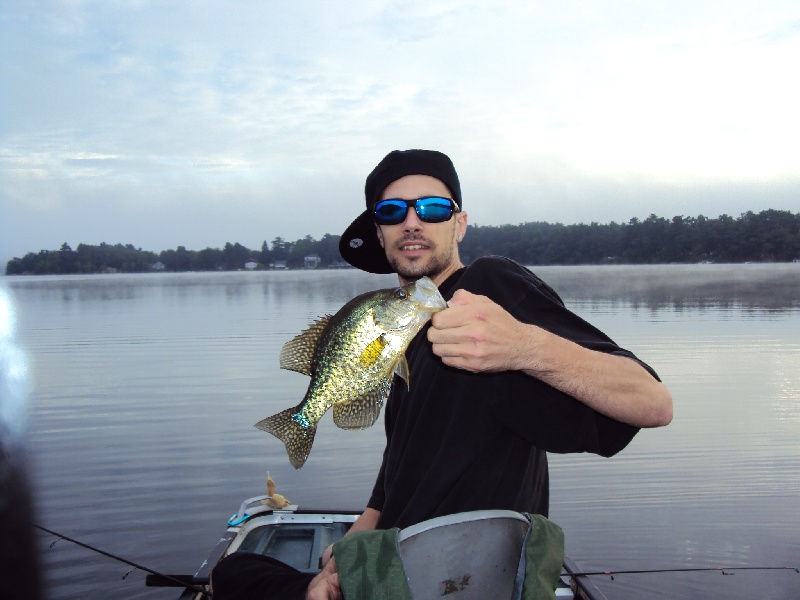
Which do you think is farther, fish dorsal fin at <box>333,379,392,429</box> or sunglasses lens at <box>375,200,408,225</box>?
sunglasses lens at <box>375,200,408,225</box>

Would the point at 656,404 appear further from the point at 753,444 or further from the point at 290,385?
the point at 290,385

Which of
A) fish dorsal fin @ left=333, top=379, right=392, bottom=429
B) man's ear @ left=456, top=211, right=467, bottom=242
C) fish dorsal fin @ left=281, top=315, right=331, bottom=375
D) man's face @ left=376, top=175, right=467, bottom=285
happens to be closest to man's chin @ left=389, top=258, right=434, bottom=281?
man's face @ left=376, top=175, right=467, bottom=285

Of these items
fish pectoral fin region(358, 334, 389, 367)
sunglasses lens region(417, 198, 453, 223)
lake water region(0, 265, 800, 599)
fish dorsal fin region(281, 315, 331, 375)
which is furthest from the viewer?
lake water region(0, 265, 800, 599)

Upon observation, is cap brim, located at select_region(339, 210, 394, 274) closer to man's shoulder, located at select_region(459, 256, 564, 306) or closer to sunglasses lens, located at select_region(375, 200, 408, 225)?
sunglasses lens, located at select_region(375, 200, 408, 225)

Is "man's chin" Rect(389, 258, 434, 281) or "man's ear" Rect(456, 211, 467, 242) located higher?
"man's ear" Rect(456, 211, 467, 242)

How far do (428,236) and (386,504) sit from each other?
129 centimetres

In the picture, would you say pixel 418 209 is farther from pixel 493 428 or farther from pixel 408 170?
pixel 493 428

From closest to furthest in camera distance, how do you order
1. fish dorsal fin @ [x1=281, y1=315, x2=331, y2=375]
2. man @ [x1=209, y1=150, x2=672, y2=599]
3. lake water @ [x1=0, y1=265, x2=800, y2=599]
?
man @ [x1=209, y1=150, x2=672, y2=599] → fish dorsal fin @ [x1=281, y1=315, x2=331, y2=375] → lake water @ [x1=0, y1=265, x2=800, y2=599]

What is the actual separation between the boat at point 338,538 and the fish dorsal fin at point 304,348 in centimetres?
111

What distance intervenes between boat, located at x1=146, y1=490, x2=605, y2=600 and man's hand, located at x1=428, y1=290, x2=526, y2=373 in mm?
489

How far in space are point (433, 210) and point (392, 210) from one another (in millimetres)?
203

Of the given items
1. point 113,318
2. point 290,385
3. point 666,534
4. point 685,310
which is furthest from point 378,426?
point 113,318

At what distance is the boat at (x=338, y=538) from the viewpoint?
223 cm

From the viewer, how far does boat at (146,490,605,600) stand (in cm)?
223
